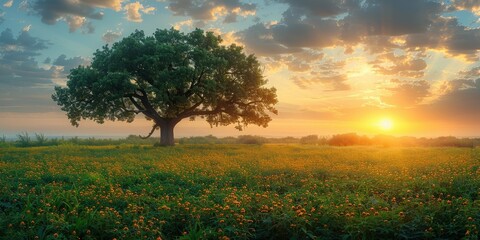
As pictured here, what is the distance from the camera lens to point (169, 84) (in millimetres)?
36781

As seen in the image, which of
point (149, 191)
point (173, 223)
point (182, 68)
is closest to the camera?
point (173, 223)

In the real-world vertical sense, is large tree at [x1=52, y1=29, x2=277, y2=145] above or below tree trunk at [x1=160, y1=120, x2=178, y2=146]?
above

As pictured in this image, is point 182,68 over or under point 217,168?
over

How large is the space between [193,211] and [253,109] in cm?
3539

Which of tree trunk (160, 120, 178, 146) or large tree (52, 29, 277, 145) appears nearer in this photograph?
large tree (52, 29, 277, 145)

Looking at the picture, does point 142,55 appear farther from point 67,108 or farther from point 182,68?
point 67,108

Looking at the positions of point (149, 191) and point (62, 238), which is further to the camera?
point (149, 191)

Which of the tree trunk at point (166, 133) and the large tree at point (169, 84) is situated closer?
the large tree at point (169, 84)

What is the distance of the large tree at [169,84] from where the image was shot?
3775cm

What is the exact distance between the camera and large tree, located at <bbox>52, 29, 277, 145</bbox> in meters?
37.8

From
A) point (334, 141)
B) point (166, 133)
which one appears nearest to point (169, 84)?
point (166, 133)

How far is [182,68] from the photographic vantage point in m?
37.3

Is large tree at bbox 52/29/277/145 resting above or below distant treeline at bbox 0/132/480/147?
above

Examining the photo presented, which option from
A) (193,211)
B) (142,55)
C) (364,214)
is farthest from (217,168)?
(142,55)
